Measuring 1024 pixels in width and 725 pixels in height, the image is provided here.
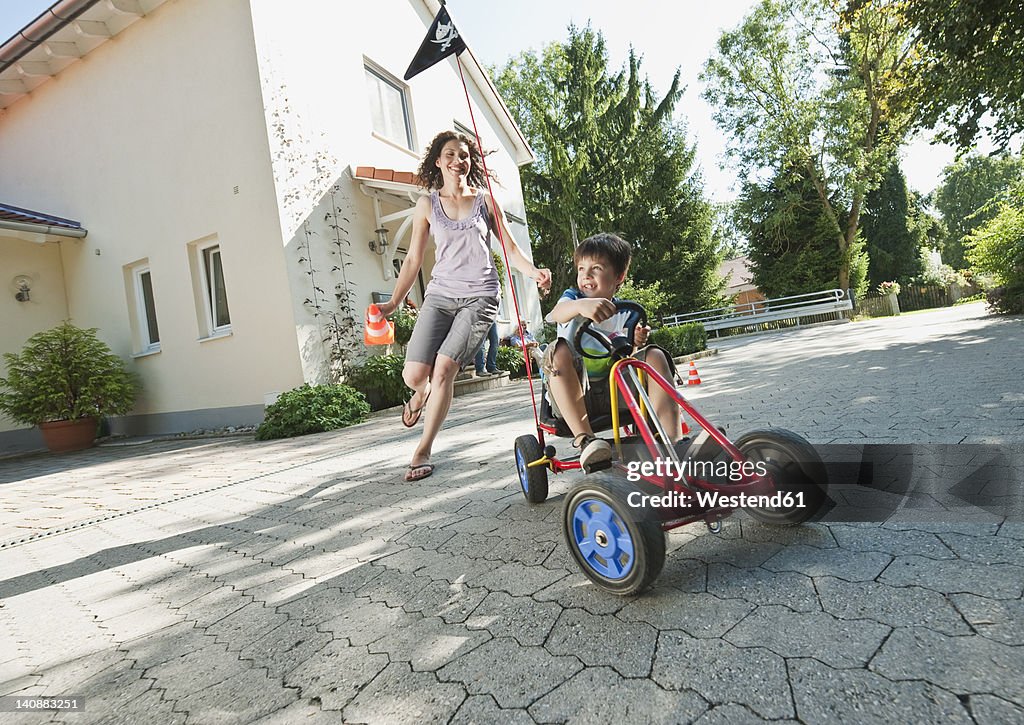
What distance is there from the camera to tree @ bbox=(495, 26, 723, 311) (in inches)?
990

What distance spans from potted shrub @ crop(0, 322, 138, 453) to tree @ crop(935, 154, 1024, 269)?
176ft

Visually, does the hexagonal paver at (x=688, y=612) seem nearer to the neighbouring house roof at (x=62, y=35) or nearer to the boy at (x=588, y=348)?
the boy at (x=588, y=348)

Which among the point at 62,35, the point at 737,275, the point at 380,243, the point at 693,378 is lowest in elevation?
the point at 693,378

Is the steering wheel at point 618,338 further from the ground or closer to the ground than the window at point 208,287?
closer to the ground

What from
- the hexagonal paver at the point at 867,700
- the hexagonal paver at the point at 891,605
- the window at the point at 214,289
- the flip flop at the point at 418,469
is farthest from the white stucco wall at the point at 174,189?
the hexagonal paver at the point at 867,700

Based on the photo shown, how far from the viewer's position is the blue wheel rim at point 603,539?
1717 millimetres

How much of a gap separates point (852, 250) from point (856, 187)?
2653 mm

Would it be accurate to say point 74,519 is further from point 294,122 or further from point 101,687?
point 294,122

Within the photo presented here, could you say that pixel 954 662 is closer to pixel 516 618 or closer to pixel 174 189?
pixel 516 618

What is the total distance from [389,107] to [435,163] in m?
9.17

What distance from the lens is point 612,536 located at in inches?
69.4

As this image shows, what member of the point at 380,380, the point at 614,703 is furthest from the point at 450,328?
the point at 380,380

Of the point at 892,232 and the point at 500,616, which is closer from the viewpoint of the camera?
the point at 500,616

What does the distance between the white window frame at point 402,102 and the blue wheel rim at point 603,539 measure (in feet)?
35.1
